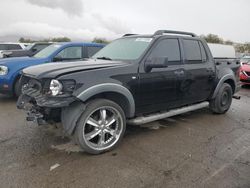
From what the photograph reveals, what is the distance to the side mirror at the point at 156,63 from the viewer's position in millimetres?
3732

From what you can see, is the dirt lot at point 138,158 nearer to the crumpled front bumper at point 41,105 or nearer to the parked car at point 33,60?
the crumpled front bumper at point 41,105

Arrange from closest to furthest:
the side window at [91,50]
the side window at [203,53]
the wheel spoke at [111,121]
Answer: the wheel spoke at [111,121]
the side window at [203,53]
the side window at [91,50]

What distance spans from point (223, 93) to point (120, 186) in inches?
158

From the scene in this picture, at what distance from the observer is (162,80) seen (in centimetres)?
417

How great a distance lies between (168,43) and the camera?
4.45 meters

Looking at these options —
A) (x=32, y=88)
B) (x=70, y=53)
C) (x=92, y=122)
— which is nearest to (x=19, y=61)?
(x=70, y=53)

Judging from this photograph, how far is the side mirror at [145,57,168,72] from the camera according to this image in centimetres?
373

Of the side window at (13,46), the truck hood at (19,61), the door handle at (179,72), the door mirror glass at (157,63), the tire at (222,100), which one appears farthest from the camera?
the side window at (13,46)

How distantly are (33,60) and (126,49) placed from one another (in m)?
3.34

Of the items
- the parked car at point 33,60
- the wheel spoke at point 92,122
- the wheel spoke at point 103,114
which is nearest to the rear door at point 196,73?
the wheel spoke at point 103,114

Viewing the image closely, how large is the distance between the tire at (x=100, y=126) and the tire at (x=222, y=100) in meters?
2.92

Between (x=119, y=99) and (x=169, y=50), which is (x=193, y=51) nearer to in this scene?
(x=169, y=50)

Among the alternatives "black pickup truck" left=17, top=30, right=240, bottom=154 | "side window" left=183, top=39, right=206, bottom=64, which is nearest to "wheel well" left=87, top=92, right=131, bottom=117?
"black pickup truck" left=17, top=30, right=240, bottom=154

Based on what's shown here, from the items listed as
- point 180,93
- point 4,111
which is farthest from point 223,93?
point 4,111
